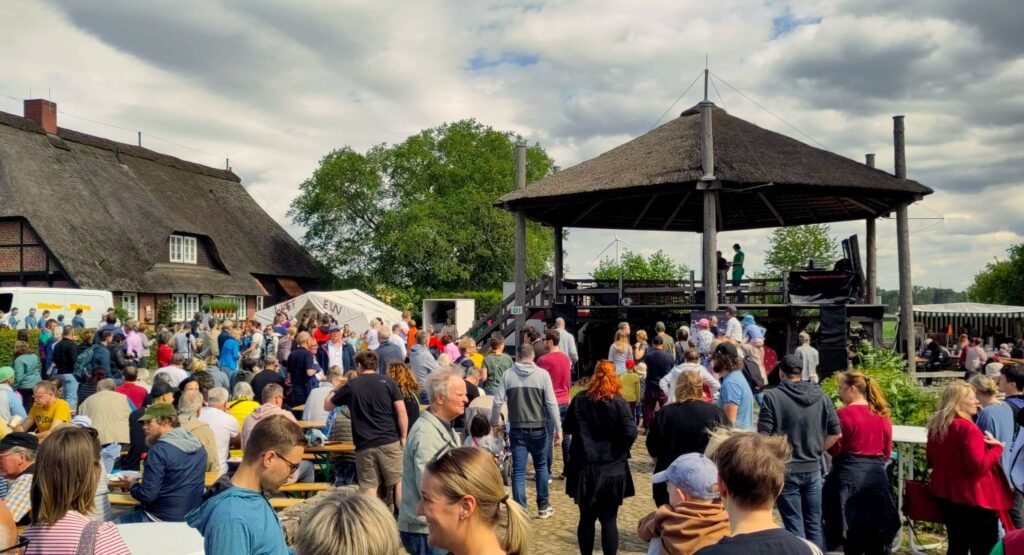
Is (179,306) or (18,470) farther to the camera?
(179,306)

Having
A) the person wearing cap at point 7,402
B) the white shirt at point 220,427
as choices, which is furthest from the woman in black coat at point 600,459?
the person wearing cap at point 7,402

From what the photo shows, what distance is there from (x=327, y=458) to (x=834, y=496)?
203 inches

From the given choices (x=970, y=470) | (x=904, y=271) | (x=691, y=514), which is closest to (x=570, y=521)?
(x=970, y=470)

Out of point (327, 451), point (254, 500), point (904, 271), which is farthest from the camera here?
point (904, 271)

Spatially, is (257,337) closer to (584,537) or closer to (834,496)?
(584,537)

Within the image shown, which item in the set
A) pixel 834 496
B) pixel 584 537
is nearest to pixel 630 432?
pixel 584 537

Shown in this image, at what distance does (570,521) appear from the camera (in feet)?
24.4

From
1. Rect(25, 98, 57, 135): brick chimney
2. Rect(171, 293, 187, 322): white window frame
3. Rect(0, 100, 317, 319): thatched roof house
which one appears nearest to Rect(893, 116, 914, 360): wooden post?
Rect(0, 100, 317, 319): thatched roof house

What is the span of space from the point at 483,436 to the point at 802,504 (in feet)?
9.19

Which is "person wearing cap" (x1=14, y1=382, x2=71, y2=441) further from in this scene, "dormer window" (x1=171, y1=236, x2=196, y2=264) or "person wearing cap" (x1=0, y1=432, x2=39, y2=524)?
"dormer window" (x1=171, y1=236, x2=196, y2=264)

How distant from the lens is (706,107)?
626 inches

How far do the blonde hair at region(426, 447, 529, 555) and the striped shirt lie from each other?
1.59 m

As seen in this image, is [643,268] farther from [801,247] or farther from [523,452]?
[523,452]

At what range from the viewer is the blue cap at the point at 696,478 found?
3244mm
